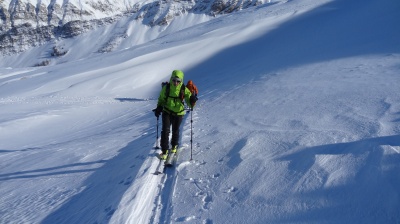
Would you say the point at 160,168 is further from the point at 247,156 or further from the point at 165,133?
the point at 247,156

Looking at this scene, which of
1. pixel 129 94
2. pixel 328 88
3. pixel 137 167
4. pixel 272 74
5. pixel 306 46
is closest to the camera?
pixel 137 167

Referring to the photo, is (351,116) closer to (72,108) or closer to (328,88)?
(328,88)

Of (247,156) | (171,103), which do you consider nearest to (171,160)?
(171,103)

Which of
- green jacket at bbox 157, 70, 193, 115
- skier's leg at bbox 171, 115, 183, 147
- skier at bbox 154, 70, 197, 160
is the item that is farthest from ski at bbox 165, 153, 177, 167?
green jacket at bbox 157, 70, 193, 115

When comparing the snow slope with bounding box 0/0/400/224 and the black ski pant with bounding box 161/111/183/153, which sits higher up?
the black ski pant with bounding box 161/111/183/153

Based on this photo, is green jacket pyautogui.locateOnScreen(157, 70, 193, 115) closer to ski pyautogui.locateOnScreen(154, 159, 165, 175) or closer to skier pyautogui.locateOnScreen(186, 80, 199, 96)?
skier pyautogui.locateOnScreen(186, 80, 199, 96)

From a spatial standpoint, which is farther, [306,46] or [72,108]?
[306,46]

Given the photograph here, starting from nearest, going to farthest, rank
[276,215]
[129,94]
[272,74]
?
[276,215], [272,74], [129,94]

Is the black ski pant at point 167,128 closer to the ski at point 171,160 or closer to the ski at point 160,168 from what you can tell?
the ski at point 171,160

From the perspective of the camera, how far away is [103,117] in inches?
627

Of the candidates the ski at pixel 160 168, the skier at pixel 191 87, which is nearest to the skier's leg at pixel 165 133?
the ski at pixel 160 168

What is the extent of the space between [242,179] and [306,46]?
16852mm

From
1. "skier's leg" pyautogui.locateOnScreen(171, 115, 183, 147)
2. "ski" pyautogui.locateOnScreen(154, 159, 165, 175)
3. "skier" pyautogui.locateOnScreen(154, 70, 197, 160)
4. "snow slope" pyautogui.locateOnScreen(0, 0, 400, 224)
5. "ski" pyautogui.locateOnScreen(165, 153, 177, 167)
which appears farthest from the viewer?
"skier's leg" pyautogui.locateOnScreen(171, 115, 183, 147)

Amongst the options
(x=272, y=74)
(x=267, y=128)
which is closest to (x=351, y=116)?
(x=267, y=128)
